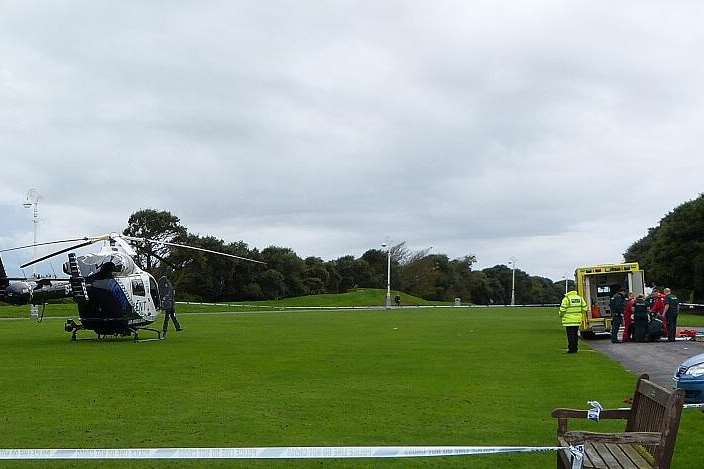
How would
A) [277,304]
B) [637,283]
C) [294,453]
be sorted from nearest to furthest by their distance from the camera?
1. [294,453]
2. [637,283]
3. [277,304]

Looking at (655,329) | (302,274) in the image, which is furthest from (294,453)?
(302,274)

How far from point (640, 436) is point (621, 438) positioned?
0.14m

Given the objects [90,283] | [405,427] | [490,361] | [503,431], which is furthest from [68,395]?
[90,283]

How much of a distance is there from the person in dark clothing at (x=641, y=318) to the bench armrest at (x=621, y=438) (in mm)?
21336

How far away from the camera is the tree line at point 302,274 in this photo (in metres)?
93.9

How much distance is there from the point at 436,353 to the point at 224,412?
437 inches

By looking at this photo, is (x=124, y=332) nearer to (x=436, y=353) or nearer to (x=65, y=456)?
(x=436, y=353)

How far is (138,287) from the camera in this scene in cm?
Answer: 2930

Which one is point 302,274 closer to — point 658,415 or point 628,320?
point 628,320

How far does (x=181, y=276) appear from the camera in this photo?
91.6 metres

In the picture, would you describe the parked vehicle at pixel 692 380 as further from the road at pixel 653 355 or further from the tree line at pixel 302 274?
the tree line at pixel 302 274

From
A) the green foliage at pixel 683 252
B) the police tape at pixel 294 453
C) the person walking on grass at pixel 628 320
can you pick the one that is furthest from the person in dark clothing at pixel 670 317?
the green foliage at pixel 683 252

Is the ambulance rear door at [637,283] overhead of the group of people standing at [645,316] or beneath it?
overhead

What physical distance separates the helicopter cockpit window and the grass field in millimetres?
5099
